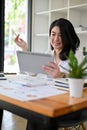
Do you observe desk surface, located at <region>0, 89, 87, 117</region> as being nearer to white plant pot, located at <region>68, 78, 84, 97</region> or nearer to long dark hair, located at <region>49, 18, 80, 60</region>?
white plant pot, located at <region>68, 78, 84, 97</region>

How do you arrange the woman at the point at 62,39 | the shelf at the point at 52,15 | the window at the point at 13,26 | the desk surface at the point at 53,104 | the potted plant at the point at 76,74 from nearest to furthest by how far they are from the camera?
1. the desk surface at the point at 53,104
2. the potted plant at the point at 76,74
3. the woman at the point at 62,39
4. the shelf at the point at 52,15
5. the window at the point at 13,26

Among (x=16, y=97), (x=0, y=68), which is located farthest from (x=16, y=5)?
(x=16, y=97)

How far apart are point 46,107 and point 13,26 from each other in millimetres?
3119

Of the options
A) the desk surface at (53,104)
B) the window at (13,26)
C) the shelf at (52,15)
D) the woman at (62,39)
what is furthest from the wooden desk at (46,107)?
the window at (13,26)

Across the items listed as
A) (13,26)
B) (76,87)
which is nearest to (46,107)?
(76,87)

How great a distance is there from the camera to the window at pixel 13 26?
3.71m

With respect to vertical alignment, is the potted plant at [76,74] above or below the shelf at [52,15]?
below

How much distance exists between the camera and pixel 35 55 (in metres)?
1.47

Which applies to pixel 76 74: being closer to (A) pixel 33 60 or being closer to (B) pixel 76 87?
(B) pixel 76 87

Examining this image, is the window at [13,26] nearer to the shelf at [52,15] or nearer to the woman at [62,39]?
the shelf at [52,15]

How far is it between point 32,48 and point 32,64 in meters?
2.39

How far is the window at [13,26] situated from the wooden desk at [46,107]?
8.71ft

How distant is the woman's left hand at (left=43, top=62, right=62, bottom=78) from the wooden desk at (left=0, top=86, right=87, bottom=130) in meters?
0.38

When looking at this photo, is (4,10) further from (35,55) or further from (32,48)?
(35,55)
